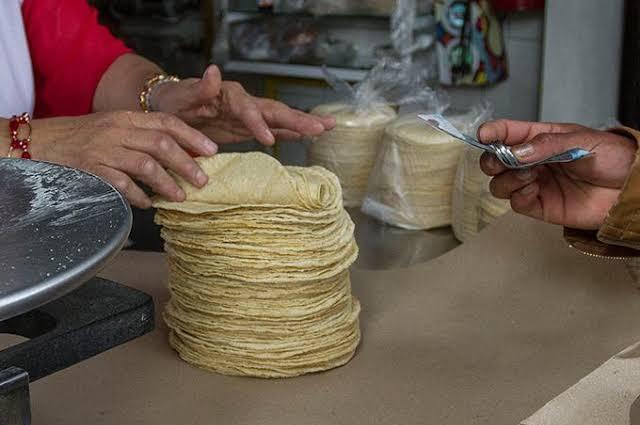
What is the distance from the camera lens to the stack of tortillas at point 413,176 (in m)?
1.83

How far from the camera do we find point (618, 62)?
3.19 meters

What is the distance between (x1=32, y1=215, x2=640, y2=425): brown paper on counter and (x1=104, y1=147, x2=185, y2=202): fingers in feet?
0.75

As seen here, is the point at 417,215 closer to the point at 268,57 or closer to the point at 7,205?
the point at 7,205

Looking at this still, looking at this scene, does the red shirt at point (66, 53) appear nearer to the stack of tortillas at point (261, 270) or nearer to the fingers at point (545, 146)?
the stack of tortillas at point (261, 270)

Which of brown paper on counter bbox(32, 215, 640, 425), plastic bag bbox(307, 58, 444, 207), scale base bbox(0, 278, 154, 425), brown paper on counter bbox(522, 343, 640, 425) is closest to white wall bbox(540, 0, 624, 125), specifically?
plastic bag bbox(307, 58, 444, 207)

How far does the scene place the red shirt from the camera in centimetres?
184

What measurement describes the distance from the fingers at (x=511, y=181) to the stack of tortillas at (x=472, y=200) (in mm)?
347

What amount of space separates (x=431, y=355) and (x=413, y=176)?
1.84ft

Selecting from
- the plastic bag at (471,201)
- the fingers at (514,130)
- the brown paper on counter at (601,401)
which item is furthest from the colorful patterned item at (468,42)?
the brown paper on counter at (601,401)

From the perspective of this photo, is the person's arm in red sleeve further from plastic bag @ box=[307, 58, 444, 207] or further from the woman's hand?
the woman's hand

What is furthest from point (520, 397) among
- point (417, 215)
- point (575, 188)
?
point (417, 215)

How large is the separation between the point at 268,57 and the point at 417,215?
2179mm

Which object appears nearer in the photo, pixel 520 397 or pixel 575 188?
pixel 520 397

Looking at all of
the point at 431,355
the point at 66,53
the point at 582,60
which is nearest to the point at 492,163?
the point at 431,355
